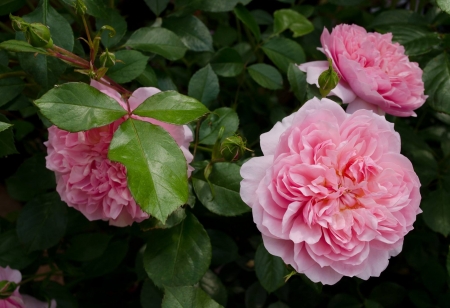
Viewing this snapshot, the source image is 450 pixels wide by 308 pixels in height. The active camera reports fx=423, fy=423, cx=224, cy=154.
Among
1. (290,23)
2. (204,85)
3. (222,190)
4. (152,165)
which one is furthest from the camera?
(290,23)

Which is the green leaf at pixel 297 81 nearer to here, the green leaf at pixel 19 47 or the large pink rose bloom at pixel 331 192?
the large pink rose bloom at pixel 331 192

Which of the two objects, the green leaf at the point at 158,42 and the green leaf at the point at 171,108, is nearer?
the green leaf at the point at 171,108

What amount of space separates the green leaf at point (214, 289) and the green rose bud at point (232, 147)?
276 millimetres

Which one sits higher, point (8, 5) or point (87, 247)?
point (8, 5)

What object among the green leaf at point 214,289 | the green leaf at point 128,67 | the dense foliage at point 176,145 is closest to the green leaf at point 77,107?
the dense foliage at point 176,145

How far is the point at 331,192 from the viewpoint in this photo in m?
0.46

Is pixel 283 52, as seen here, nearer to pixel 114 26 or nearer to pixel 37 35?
pixel 114 26

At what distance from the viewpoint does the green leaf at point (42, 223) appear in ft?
2.03

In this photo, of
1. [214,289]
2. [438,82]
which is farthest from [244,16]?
[214,289]

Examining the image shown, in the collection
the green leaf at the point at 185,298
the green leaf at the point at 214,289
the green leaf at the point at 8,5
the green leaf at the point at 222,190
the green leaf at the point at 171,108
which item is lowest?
the green leaf at the point at 214,289

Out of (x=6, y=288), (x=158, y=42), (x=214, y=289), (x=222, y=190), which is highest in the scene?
(x=158, y=42)

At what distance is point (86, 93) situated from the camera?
442 mm

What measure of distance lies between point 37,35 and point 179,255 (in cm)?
30

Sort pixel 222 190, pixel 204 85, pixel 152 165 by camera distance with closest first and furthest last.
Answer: pixel 152 165 → pixel 222 190 → pixel 204 85
